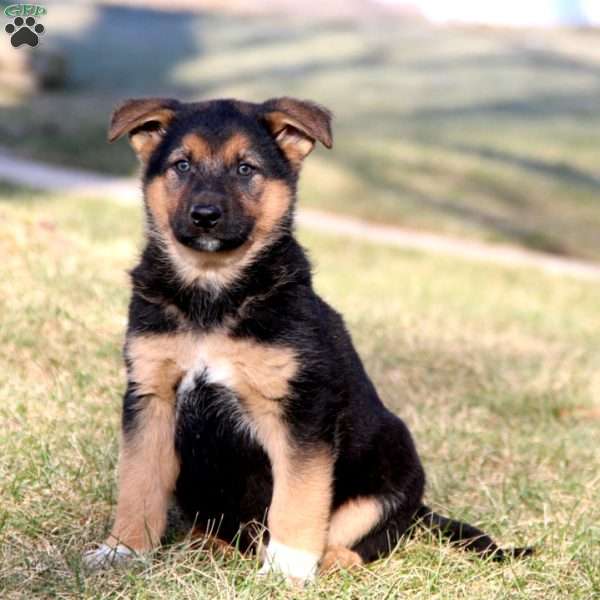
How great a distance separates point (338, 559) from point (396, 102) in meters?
20.5

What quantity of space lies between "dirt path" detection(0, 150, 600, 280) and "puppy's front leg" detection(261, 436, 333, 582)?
9.69 metres

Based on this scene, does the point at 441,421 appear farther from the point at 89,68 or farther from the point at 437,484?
the point at 89,68

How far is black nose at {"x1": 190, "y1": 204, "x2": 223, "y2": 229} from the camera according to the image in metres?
3.99

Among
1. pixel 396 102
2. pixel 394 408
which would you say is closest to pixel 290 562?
pixel 394 408

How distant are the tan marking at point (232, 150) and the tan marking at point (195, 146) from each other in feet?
0.21

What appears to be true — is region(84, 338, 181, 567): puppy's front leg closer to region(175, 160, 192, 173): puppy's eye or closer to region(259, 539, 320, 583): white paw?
region(259, 539, 320, 583): white paw

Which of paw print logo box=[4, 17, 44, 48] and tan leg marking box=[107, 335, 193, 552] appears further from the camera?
paw print logo box=[4, 17, 44, 48]

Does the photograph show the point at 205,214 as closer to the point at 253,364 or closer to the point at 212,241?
the point at 212,241

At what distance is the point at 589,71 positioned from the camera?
89.9 feet

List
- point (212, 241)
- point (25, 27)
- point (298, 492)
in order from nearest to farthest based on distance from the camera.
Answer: point (298, 492) < point (212, 241) < point (25, 27)

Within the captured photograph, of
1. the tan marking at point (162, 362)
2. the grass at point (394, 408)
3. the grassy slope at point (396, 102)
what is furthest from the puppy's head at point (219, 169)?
the grassy slope at point (396, 102)

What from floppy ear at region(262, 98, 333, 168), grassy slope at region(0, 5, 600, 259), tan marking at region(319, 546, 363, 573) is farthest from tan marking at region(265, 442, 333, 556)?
grassy slope at region(0, 5, 600, 259)

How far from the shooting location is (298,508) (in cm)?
385

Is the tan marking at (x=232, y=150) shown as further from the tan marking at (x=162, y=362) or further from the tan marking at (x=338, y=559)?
the tan marking at (x=338, y=559)
